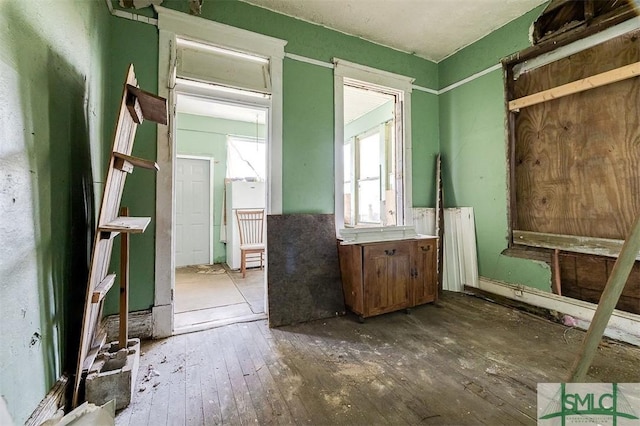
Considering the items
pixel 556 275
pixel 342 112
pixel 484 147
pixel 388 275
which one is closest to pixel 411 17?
pixel 342 112

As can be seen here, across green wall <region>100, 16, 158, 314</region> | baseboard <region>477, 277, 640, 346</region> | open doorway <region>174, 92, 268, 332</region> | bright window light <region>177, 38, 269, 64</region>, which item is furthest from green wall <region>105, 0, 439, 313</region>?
open doorway <region>174, 92, 268, 332</region>

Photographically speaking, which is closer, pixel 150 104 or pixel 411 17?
pixel 150 104

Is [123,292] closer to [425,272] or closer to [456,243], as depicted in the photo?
[425,272]

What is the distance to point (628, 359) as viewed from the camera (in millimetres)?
1975

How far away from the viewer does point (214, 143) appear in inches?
216

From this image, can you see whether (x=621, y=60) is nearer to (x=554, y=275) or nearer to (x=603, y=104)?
(x=603, y=104)

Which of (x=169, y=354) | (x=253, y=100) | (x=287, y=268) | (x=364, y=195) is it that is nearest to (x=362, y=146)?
(x=364, y=195)

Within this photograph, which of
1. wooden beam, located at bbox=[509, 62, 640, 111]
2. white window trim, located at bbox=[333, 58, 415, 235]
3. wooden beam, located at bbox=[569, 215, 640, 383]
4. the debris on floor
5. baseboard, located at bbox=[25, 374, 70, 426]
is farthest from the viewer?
white window trim, located at bbox=[333, 58, 415, 235]

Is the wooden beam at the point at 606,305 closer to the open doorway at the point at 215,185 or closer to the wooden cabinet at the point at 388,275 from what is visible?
the wooden cabinet at the point at 388,275

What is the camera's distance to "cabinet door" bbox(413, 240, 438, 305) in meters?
2.92

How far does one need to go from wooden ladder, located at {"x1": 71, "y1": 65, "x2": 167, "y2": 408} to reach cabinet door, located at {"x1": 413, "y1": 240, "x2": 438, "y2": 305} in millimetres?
2459

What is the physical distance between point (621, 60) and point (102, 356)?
4335 millimetres

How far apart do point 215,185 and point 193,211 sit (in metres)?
0.65

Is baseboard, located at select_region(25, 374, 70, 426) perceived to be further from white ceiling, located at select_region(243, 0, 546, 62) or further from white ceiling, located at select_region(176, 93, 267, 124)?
white ceiling, located at select_region(176, 93, 267, 124)
